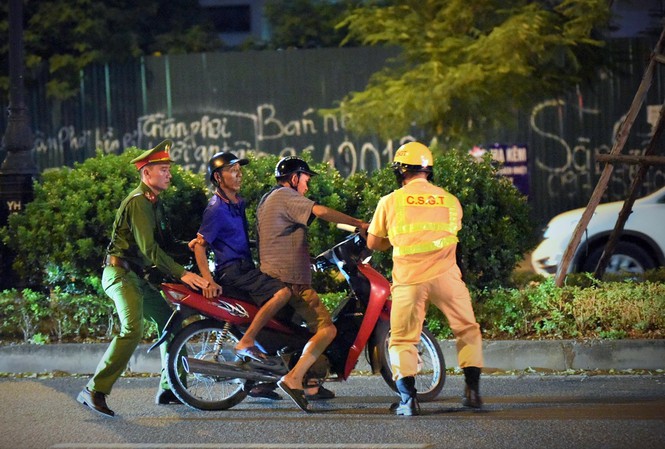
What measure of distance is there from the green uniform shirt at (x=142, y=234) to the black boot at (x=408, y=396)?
1599 millimetres

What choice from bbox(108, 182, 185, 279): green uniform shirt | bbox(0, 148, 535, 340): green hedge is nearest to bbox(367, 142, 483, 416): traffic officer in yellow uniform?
bbox(108, 182, 185, 279): green uniform shirt

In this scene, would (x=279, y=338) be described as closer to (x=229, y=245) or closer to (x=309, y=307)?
(x=309, y=307)

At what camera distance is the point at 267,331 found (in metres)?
7.75

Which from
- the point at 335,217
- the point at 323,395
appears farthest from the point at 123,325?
the point at 335,217

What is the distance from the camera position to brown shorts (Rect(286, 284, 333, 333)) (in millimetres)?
7660

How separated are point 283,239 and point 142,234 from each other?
3.03 feet

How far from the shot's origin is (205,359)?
7.68 meters

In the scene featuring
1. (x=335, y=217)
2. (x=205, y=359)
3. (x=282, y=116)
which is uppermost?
(x=335, y=217)

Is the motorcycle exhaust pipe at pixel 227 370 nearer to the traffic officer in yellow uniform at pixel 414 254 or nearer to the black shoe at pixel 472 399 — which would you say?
the traffic officer in yellow uniform at pixel 414 254

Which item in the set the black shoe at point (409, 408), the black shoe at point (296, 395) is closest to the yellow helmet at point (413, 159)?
the black shoe at point (409, 408)

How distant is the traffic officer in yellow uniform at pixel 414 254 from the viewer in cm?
730

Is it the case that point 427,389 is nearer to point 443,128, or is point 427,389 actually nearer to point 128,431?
point 128,431

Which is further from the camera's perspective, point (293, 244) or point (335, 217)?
point (293, 244)

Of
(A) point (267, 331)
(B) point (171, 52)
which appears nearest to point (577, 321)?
(A) point (267, 331)
